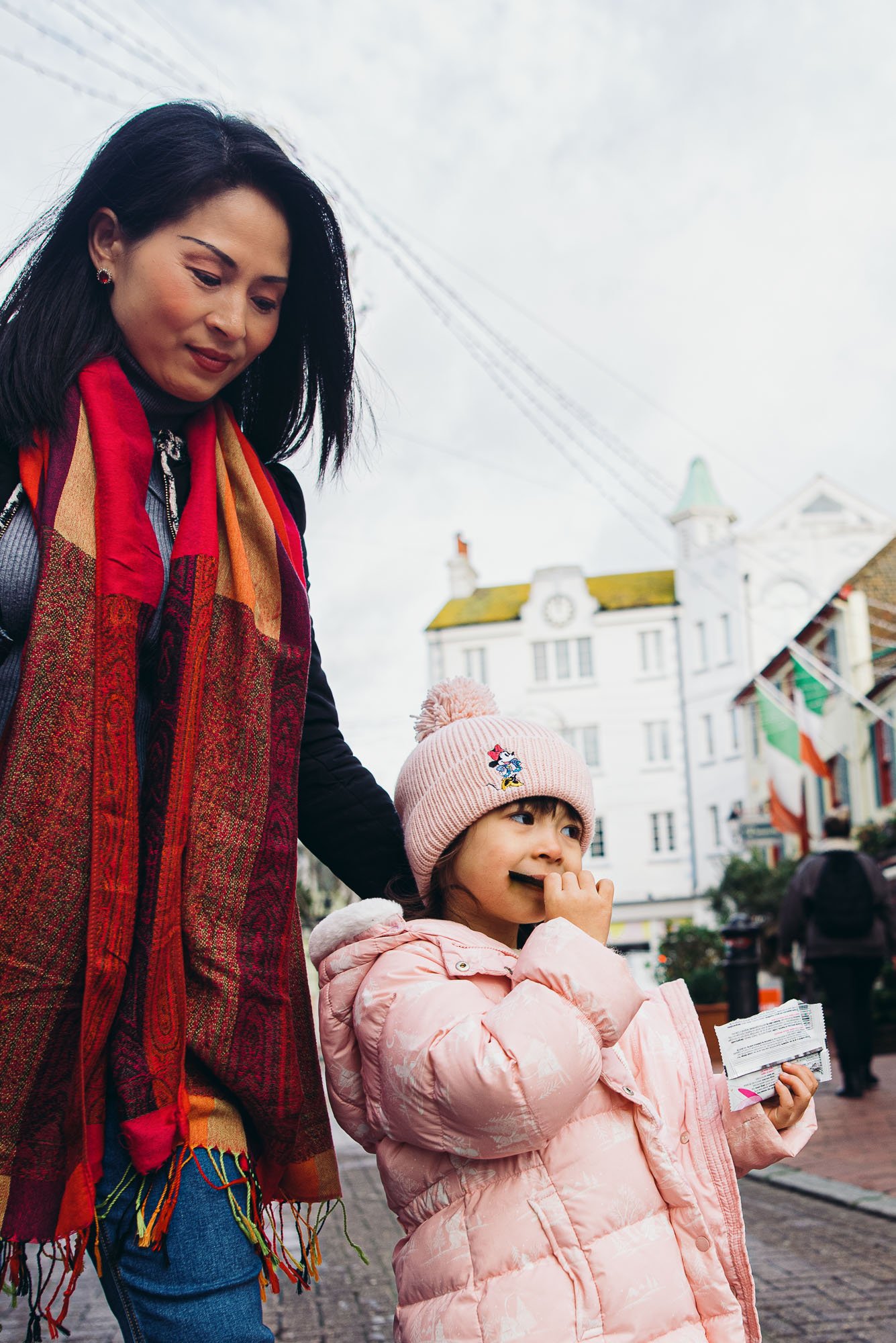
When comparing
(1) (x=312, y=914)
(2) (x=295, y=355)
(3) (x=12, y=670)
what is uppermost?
(2) (x=295, y=355)

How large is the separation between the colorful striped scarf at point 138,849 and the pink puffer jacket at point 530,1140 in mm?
135

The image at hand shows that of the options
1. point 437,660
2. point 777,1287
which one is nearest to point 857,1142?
point 777,1287

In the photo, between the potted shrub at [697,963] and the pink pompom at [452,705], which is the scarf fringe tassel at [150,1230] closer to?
the pink pompom at [452,705]

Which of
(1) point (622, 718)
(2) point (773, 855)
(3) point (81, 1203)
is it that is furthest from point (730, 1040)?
(1) point (622, 718)

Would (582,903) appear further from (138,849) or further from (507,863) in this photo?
(138,849)

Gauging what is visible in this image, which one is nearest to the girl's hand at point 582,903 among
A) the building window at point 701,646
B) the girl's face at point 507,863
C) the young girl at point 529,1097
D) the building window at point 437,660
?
the young girl at point 529,1097

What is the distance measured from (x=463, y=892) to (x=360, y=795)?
241 millimetres

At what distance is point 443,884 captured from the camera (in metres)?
2.36

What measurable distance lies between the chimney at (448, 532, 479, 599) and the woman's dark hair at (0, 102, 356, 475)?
44.5 m

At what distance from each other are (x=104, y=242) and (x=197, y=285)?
0.18 m

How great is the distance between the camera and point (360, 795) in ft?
7.60

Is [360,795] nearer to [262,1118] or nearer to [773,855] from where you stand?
[262,1118]

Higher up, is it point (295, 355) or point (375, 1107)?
point (295, 355)

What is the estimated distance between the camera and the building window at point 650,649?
4331 centimetres
